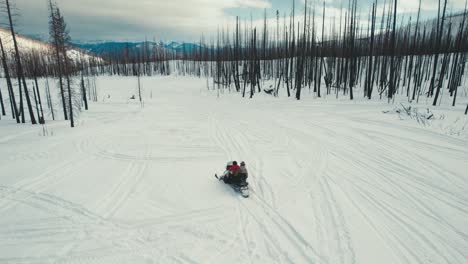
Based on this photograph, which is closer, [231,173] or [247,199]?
[247,199]

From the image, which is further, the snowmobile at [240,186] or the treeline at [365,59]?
the treeline at [365,59]

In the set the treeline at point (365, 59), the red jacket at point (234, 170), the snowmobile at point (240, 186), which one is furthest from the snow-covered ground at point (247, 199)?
the treeline at point (365, 59)

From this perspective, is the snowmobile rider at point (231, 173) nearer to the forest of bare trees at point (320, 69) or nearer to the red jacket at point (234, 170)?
the red jacket at point (234, 170)

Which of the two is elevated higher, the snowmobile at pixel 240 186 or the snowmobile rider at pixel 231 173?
the snowmobile rider at pixel 231 173

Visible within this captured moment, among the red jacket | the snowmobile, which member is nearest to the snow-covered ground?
the snowmobile

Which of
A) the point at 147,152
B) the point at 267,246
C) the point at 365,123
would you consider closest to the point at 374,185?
the point at 267,246

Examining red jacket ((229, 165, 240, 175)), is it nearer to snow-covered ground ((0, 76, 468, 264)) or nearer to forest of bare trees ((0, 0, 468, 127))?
snow-covered ground ((0, 76, 468, 264))

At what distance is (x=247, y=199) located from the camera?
6551 millimetres

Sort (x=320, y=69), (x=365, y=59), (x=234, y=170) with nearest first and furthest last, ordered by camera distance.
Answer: (x=234, y=170) < (x=320, y=69) < (x=365, y=59)

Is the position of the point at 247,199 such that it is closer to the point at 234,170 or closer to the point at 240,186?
the point at 240,186

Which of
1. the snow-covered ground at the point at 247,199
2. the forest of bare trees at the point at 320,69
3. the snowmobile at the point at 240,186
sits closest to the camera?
the snow-covered ground at the point at 247,199

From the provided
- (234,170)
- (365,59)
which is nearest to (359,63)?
(365,59)

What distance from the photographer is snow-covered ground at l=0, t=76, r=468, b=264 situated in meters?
4.69

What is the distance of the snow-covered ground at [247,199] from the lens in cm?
469
